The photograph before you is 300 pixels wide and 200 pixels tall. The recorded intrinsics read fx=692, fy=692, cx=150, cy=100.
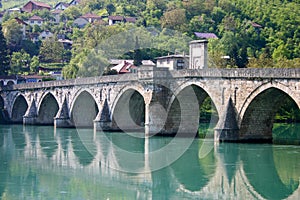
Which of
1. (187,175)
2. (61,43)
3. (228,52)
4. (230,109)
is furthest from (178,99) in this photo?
(61,43)

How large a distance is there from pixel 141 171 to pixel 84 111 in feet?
100

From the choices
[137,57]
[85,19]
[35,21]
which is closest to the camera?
[137,57]

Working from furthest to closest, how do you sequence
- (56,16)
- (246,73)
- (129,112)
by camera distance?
(56,16) < (129,112) < (246,73)

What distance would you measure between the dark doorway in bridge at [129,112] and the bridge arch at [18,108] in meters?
17.1

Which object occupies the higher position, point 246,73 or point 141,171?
point 246,73

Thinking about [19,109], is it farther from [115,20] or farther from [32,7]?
[32,7]

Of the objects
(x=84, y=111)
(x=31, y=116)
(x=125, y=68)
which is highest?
(x=125, y=68)

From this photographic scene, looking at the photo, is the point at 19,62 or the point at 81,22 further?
the point at 81,22

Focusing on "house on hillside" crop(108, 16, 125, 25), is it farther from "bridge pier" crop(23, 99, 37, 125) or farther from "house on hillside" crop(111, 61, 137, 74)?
"bridge pier" crop(23, 99, 37, 125)

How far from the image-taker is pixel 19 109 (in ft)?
234

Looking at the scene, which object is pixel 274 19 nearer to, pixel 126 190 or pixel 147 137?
pixel 147 137

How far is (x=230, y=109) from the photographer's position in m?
41.4

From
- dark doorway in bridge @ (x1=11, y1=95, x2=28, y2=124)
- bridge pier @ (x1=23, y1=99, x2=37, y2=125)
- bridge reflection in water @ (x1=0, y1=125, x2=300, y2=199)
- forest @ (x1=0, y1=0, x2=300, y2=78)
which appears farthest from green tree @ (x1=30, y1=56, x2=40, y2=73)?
bridge reflection in water @ (x1=0, y1=125, x2=300, y2=199)

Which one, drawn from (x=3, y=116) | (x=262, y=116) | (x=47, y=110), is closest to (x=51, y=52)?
(x=3, y=116)
